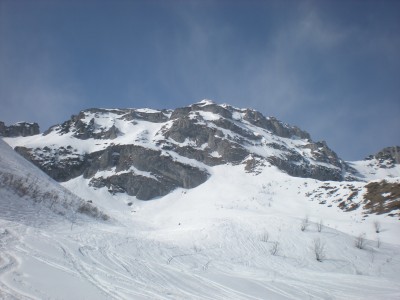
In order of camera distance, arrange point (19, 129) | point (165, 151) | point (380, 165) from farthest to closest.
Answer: point (380, 165), point (19, 129), point (165, 151)

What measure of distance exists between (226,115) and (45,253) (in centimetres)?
8802

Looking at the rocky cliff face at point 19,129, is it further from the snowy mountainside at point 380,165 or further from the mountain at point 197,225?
the snowy mountainside at point 380,165

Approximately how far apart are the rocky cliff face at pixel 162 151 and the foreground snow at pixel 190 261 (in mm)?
47442

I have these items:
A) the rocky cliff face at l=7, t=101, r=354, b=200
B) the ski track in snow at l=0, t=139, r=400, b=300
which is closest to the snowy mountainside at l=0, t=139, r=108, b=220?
the ski track in snow at l=0, t=139, r=400, b=300

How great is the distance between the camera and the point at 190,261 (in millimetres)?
10742

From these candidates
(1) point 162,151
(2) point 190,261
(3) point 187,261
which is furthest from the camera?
(1) point 162,151

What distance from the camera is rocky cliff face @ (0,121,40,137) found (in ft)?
324

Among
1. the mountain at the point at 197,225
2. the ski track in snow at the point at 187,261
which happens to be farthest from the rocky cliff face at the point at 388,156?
the ski track in snow at the point at 187,261

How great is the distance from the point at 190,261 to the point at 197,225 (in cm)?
902

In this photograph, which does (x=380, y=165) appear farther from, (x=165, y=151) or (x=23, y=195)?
(x=23, y=195)

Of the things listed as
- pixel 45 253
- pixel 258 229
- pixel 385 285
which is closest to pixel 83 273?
pixel 45 253

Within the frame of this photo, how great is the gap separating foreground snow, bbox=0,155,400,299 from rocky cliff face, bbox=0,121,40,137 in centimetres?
10367

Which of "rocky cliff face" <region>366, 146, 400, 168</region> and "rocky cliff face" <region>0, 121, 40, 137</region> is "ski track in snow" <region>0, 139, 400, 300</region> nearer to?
"rocky cliff face" <region>0, 121, 40, 137</region>

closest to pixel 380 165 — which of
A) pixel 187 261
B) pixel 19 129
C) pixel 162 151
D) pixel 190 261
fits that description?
pixel 162 151
